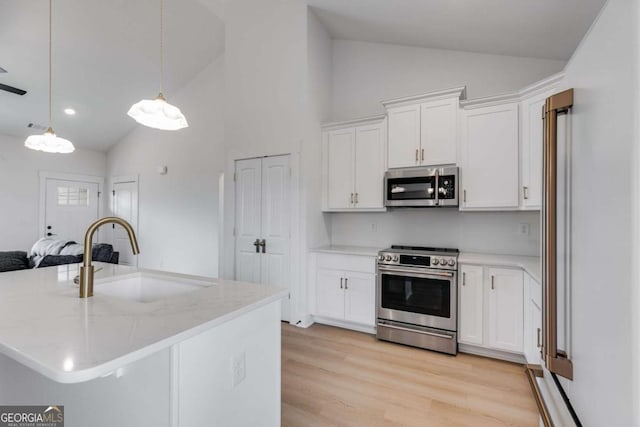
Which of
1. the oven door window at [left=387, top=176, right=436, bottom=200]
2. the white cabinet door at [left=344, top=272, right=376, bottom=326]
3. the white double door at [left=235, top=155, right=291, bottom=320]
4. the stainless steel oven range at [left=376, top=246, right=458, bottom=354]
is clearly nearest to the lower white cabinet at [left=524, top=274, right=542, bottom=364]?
the stainless steel oven range at [left=376, top=246, right=458, bottom=354]

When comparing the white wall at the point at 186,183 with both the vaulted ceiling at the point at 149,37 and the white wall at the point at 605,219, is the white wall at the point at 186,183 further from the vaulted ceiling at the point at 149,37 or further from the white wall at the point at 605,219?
the white wall at the point at 605,219

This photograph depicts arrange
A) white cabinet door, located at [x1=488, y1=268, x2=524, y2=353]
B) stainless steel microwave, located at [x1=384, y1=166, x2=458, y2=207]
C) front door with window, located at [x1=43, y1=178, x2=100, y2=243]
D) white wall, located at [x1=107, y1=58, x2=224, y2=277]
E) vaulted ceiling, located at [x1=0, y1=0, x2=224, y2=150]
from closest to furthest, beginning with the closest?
white cabinet door, located at [x1=488, y1=268, x2=524, y2=353]
stainless steel microwave, located at [x1=384, y1=166, x2=458, y2=207]
vaulted ceiling, located at [x1=0, y1=0, x2=224, y2=150]
white wall, located at [x1=107, y1=58, x2=224, y2=277]
front door with window, located at [x1=43, y1=178, x2=100, y2=243]

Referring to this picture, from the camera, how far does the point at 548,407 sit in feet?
3.43

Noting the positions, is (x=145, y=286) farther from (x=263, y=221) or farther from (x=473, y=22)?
(x=473, y=22)

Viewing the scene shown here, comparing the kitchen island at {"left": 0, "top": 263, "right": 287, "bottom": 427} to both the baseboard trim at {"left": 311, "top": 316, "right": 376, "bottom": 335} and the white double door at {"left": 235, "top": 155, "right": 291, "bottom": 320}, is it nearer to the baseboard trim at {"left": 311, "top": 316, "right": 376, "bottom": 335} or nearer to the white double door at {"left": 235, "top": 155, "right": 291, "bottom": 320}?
the baseboard trim at {"left": 311, "top": 316, "right": 376, "bottom": 335}

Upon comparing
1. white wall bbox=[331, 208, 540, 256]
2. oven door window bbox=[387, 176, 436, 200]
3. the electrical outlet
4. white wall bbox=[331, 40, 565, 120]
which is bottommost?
the electrical outlet

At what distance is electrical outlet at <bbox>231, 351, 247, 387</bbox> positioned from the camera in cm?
120

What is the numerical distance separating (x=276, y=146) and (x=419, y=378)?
287 centimetres

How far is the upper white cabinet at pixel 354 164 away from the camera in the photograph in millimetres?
3406

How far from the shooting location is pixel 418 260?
2.88 meters

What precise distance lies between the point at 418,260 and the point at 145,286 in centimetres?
233

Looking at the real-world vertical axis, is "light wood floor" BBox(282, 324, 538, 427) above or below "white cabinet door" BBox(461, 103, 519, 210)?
below

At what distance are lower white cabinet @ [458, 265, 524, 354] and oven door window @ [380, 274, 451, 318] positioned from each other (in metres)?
0.15

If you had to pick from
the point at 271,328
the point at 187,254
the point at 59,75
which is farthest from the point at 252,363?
the point at 59,75
